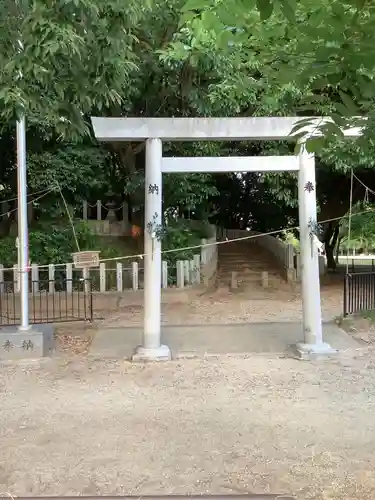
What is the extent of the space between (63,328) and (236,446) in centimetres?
566

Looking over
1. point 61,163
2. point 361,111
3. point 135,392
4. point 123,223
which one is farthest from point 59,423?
point 123,223

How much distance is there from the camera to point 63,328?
9.59 metres

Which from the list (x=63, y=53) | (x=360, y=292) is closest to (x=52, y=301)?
(x=360, y=292)

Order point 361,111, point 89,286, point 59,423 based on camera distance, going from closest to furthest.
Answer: point 361,111 < point 59,423 < point 89,286

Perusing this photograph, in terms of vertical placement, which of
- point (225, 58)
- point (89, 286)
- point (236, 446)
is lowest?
point (236, 446)

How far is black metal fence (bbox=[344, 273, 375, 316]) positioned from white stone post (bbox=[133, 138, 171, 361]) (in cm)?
446

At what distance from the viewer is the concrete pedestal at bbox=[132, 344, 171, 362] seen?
7.46 metres

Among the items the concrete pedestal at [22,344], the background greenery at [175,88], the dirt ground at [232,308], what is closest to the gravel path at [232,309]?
the dirt ground at [232,308]

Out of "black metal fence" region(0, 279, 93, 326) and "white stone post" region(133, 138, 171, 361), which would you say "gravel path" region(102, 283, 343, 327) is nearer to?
"black metal fence" region(0, 279, 93, 326)

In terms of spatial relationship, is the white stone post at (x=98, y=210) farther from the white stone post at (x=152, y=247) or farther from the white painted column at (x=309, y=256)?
the white painted column at (x=309, y=256)

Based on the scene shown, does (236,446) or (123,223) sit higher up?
(123,223)

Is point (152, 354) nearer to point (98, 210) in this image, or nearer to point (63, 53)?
point (63, 53)

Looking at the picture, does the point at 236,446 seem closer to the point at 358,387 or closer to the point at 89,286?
the point at 358,387

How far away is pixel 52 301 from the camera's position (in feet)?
37.2
